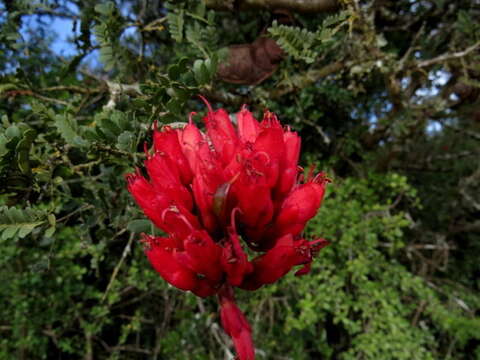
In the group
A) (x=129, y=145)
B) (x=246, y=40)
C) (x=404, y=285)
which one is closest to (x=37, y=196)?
(x=129, y=145)

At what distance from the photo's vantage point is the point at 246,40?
2.33 metres

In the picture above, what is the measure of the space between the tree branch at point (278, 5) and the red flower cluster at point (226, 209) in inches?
35.7

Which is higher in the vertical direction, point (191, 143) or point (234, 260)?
point (191, 143)

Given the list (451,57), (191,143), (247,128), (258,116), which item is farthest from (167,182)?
(451,57)

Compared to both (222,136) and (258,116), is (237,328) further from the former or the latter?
(258,116)

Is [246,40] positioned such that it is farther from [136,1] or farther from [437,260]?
[437,260]

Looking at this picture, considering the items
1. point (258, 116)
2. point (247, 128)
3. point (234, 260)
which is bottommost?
point (258, 116)

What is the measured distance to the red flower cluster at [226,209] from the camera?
565 millimetres

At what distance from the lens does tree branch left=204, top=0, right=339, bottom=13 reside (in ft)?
4.56

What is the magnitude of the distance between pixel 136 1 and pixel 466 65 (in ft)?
7.25

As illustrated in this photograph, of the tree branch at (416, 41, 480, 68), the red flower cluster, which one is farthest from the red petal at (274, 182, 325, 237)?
the tree branch at (416, 41, 480, 68)

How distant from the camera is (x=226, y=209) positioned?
23.7 inches

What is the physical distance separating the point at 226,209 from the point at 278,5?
116cm

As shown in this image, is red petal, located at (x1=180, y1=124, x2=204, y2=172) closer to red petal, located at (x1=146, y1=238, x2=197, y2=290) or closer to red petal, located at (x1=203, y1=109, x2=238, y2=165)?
red petal, located at (x1=203, y1=109, x2=238, y2=165)
